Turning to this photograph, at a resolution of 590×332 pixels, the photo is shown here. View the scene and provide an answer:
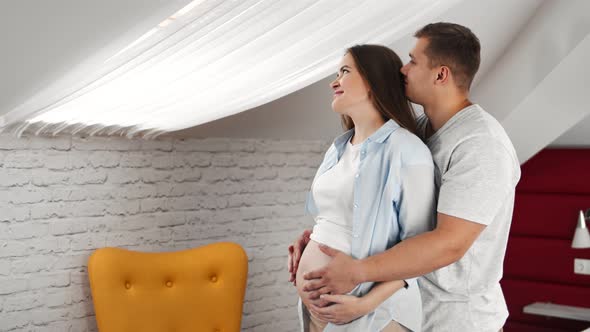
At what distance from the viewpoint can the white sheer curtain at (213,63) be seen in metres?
2.23

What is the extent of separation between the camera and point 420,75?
203 cm

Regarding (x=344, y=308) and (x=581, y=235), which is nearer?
(x=344, y=308)

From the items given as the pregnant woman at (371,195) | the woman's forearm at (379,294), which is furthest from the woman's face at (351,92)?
the woman's forearm at (379,294)

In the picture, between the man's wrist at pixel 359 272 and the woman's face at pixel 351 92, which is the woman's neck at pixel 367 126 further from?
the man's wrist at pixel 359 272

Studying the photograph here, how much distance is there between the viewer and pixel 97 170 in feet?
9.82

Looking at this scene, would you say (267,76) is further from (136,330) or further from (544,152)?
(544,152)

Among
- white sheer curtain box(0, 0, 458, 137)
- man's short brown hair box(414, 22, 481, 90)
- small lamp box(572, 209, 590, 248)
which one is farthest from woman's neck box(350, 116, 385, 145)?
small lamp box(572, 209, 590, 248)

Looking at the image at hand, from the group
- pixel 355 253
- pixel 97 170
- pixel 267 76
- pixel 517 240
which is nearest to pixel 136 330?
pixel 97 170

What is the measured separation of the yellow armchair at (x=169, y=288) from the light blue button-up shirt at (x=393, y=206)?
1.25 metres

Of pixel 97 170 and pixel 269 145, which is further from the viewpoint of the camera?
pixel 269 145

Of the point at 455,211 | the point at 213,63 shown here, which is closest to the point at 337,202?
the point at 455,211

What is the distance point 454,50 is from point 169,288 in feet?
5.56

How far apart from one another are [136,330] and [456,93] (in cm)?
168

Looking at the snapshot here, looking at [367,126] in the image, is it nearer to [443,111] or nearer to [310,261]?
[443,111]
